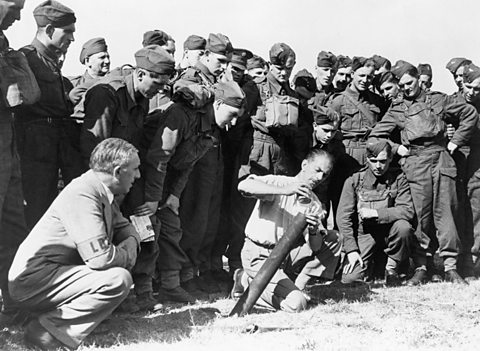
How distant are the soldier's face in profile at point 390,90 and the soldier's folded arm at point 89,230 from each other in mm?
Result: 5341

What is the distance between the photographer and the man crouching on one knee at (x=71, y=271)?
5000 millimetres

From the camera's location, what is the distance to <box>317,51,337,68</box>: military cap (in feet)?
32.5

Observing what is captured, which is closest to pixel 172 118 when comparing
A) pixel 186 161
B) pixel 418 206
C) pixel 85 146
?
pixel 186 161

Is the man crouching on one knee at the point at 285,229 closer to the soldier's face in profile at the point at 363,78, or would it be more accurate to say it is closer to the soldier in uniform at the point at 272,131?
the soldier in uniform at the point at 272,131

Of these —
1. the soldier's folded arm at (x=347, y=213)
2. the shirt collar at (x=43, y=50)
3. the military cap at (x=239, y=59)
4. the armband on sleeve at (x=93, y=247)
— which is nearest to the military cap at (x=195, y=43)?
the military cap at (x=239, y=59)

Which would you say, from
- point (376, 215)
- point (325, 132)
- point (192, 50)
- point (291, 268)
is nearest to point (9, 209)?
point (291, 268)

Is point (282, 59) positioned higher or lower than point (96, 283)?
higher

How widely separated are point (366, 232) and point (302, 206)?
1962mm

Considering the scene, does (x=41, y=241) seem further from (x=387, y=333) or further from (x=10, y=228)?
(x=387, y=333)

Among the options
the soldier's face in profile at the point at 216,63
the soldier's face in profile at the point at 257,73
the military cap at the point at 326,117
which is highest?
the soldier's face in profile at the point at 216,63

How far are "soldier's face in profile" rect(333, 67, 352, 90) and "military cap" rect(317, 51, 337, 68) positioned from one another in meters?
0.16

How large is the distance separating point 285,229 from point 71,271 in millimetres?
2342

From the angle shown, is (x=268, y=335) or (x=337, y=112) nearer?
(x=268, y=335)

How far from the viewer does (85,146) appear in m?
6.13
